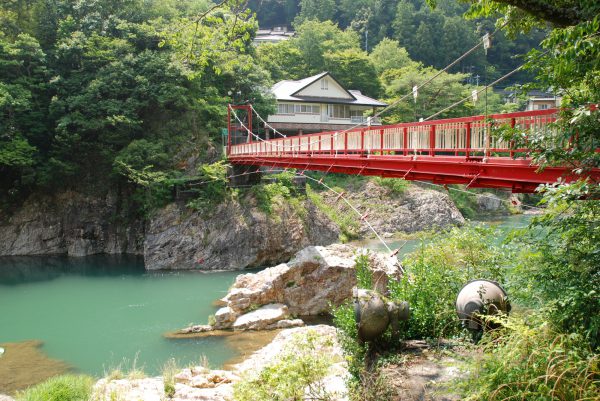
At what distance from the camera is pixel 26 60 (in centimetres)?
1705

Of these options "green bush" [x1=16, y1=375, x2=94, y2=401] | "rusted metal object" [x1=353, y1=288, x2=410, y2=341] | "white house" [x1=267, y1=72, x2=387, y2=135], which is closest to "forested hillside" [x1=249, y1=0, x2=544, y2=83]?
"white house" [x1=267, y1=72, x2=387, y2=135]

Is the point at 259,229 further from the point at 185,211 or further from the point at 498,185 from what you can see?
the point at 498,185

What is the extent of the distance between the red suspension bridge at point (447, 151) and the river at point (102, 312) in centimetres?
411

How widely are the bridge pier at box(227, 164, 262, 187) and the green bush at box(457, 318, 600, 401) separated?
14.5 metres

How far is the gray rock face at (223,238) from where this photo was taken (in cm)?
1582

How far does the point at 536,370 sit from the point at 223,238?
44.3 ft

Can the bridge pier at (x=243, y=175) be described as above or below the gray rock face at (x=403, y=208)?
above

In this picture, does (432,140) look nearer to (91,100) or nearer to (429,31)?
(91,100)

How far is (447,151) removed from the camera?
693 centimetres

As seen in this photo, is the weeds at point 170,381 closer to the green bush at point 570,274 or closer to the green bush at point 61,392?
the green bush at point 61,392

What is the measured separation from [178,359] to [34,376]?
2.27 m

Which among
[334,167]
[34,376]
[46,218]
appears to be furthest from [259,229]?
[34,376]

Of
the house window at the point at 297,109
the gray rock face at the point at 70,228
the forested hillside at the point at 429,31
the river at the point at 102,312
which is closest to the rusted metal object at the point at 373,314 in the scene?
the river at the point at 102,312

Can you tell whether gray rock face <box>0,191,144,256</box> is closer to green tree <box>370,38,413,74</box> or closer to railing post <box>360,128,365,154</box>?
railing post <box>360,128,365,154</box>
